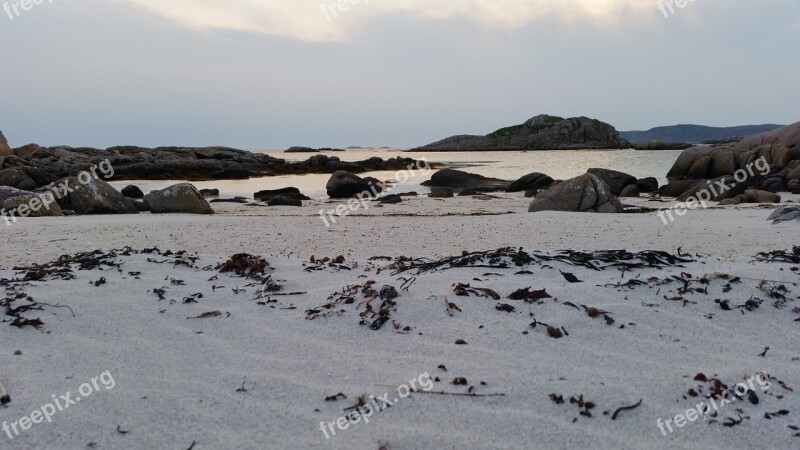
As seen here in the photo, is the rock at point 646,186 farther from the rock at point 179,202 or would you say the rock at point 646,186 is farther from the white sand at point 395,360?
the white sand at point 395,360

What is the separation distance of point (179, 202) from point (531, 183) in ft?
44.5

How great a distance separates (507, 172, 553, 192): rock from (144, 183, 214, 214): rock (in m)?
12.5

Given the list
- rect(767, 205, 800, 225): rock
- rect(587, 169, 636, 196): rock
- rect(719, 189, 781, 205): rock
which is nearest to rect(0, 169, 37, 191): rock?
rect(587, 169, 636, 196): rock

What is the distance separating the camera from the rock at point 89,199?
40.9 ft

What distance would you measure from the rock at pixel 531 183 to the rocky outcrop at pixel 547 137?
3100 inches

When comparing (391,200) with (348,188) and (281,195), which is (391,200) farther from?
(281,195)

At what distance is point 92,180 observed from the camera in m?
12.8

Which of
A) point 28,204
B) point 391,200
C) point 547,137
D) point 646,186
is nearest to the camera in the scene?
point 28,204

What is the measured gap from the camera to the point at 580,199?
13.1 meters

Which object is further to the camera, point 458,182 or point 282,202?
point 458,182

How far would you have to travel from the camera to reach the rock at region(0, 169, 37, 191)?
1820 cm

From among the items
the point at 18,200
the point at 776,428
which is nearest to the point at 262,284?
the point at 776,428

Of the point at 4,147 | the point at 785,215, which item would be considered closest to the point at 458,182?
the point at 785,215

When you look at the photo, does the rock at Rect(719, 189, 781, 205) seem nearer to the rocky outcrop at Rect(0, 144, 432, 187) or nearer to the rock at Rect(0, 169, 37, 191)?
the rock at Rect(0, 169, 37, 191)
